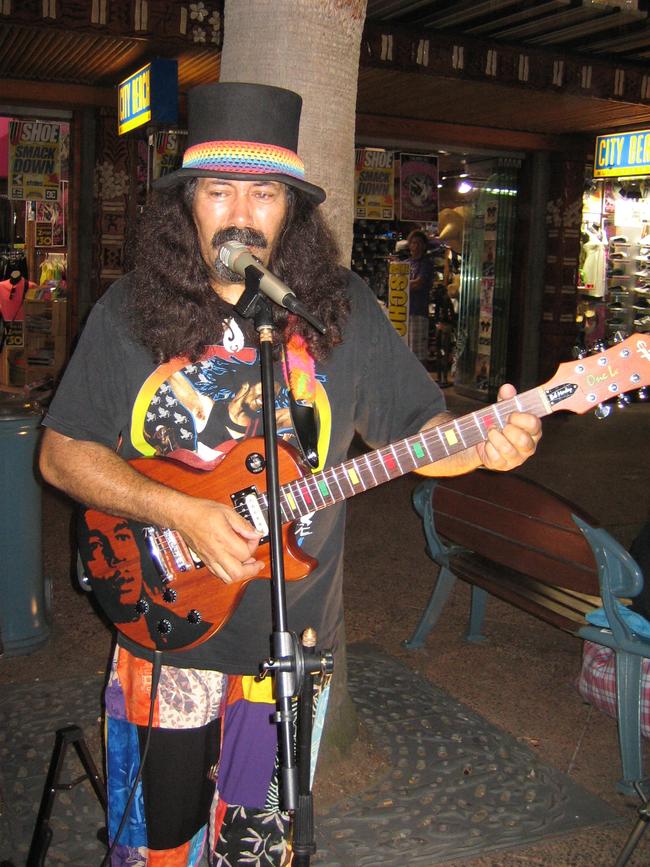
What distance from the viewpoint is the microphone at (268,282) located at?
1.69m

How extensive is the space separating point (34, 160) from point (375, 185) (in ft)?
12.9

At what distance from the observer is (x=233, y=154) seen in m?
2.14

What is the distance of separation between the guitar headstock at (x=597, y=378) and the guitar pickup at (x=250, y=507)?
712 mm

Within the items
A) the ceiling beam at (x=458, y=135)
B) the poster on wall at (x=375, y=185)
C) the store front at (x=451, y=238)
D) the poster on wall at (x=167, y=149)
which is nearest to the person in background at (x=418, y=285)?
the store front at (x=451, y=238)

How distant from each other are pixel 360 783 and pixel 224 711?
4.90ft

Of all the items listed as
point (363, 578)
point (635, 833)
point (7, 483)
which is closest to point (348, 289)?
point (635, 833)

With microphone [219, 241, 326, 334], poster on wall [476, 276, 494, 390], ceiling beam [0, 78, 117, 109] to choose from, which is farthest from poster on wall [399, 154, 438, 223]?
microphone [219, 241, 326, 334]

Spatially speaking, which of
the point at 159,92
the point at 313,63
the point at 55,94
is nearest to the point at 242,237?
the point at 313,63

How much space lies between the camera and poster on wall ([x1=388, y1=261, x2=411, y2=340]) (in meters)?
12.1

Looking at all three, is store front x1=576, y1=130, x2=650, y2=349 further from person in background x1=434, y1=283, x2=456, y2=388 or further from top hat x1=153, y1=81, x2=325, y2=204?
top hat x1=153, y1=81, x2=325, y2=204

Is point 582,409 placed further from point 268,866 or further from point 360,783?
point 360,783

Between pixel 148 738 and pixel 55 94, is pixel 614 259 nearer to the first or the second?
pixel 55 94

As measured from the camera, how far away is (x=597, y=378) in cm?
212

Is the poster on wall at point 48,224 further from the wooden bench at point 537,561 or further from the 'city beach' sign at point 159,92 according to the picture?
the wooden bench at point 537,561
